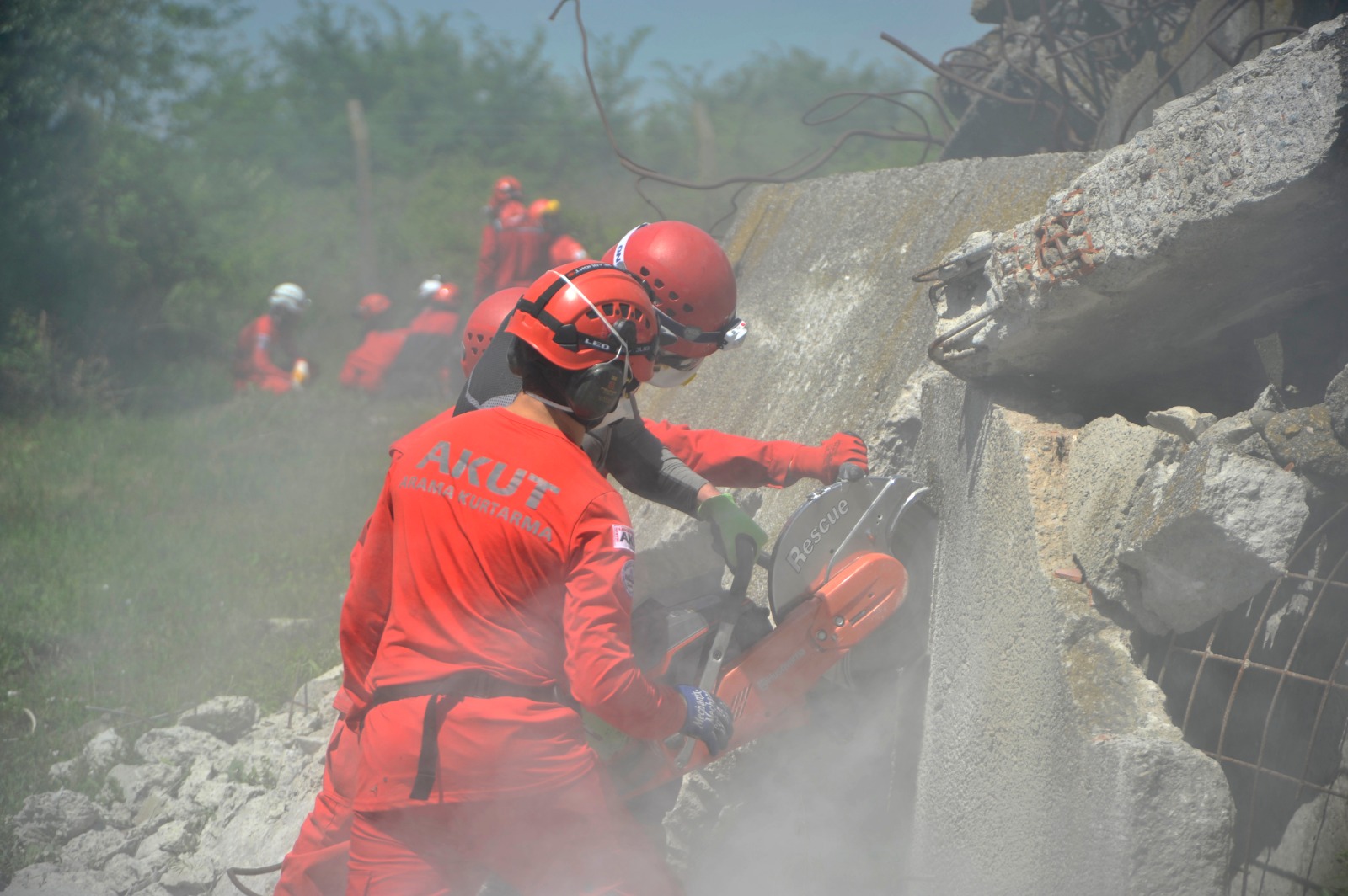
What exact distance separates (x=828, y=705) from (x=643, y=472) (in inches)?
36.1

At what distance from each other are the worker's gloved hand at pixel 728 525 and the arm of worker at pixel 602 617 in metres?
0.65

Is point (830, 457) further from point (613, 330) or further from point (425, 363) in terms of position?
point (425, 363)

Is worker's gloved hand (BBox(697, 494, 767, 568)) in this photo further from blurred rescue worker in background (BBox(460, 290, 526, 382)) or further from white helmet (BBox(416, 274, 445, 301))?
white helmet (BBox(416, 274, 445, 301))

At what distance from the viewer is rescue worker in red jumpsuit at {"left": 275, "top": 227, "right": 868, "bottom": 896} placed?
2631 mm

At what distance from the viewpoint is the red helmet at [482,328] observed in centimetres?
337

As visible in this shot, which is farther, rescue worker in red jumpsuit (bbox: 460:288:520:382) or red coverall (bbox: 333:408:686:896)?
rescue worker in red jumpsuit (bbox: 460:288:520:382)

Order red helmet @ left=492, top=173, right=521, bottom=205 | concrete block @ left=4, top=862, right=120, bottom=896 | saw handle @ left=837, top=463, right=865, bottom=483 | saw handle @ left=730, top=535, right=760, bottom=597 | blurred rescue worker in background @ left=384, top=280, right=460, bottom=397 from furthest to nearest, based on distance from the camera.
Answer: blurred rescue worker in background @ left=384, top=280, right=460, bottom=397
red helmet @ left=492, top=173, right=521, bottom=205
concrete block @ left=4, top=862, right=120, bottom=896
saw handle @ left=837, top=463, right=865, bottom=483
saw handle @ left=730, top=535, right=760, bottom=597

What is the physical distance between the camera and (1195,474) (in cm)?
205

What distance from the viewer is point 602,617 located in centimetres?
199

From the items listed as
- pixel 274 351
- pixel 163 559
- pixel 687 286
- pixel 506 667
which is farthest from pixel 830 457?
pixel 274 351

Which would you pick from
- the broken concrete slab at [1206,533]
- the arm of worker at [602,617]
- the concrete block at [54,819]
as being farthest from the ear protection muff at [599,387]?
the concrete block at [54,819]

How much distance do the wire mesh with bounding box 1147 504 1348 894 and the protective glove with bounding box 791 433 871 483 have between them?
0.94 meters

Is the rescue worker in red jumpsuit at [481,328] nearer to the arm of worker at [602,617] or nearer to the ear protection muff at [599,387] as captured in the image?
the ear protection muff at [599,387]

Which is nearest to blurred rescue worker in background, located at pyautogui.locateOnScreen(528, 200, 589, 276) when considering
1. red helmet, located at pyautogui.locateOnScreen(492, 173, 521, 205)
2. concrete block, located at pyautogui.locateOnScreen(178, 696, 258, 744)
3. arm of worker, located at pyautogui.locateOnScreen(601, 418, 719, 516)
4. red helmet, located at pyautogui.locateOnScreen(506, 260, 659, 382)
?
red helmet, located at pyautogui.locateOnScreen(492, 173, 521, 205)
